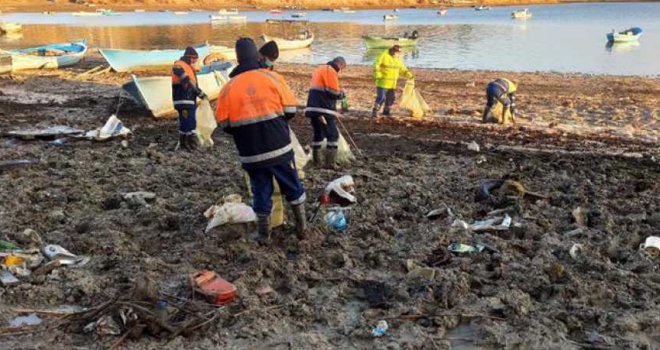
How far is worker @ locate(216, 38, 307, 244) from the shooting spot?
495 cm

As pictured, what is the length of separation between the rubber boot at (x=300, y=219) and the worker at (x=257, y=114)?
372 millimetres

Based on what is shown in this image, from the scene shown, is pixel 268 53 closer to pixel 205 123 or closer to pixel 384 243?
pixel 384 243

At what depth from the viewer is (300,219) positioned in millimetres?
5426

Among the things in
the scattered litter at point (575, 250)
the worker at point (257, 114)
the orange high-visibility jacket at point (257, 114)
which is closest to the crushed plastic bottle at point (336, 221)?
the worker at point (257, 114)

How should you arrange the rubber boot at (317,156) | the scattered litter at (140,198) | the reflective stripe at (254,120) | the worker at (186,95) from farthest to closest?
the worker at (186,95) < the rubber boot at (317,156) < the scattered litter at (140,198) < the reflective stripe at (254,120)

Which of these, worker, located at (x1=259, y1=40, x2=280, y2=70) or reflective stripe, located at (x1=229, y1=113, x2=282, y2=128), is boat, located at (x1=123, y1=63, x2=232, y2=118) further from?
reflective stripe, located at (x1=229, y1=113, x2=282, y2=128)

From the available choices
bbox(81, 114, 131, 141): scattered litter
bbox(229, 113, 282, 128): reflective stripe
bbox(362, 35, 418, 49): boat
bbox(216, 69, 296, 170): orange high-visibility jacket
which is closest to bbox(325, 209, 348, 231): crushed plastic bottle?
bbox(216, 69, 296, 170): orange high-visibility jacket

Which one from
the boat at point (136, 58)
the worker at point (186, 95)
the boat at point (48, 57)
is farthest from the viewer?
the boat at point (136, 58)

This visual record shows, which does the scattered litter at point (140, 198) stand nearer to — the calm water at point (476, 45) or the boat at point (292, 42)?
the calm water at point (476, 45)

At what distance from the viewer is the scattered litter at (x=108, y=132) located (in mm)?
9344

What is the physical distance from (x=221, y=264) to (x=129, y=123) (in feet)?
22.7

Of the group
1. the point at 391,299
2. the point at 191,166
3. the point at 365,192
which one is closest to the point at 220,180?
the point at 191,166

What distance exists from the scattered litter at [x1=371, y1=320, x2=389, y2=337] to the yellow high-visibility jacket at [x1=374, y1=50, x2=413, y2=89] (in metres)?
8.34

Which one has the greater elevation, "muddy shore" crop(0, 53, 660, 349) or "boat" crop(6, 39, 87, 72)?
"muddy shore" crop(0, 53, 660, 349)
